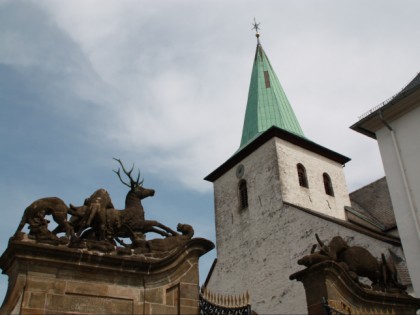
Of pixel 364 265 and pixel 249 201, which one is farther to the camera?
pixel 249 201

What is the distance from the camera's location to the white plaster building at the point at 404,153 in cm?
1478

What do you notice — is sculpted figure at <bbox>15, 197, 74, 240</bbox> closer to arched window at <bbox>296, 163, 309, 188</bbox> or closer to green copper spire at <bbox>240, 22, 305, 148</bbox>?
arched window at <bbox>296, 163, 309, 188</bbox>

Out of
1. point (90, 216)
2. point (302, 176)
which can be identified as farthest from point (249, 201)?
point (90, 216)

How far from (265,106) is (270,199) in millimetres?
6802

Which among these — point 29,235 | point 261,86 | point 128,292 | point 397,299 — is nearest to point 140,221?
point 128,292

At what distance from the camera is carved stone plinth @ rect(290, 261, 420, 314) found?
811 centimetres

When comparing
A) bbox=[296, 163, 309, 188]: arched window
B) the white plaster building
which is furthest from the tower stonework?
the white plaster building

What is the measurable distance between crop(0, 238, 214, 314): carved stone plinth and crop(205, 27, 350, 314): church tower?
1313cm

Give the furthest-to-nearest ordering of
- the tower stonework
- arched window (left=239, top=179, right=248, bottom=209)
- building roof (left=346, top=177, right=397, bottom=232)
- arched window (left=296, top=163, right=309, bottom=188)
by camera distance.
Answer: arched window (left=239, top=179, right=248, bottom=209) → arched window (left=296, top=163, right=309, bottom=188) → building roof (left=346, top=177, right=397, bottom=232) → the tower stonework

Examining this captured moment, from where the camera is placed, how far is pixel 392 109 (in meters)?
16.7

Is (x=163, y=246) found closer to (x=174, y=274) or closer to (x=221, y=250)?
(x=174, y=274)

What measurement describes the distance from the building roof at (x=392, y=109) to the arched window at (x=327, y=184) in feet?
33.1

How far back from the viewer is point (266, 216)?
25.0 m

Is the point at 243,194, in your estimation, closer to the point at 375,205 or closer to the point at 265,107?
the point at 265,107
